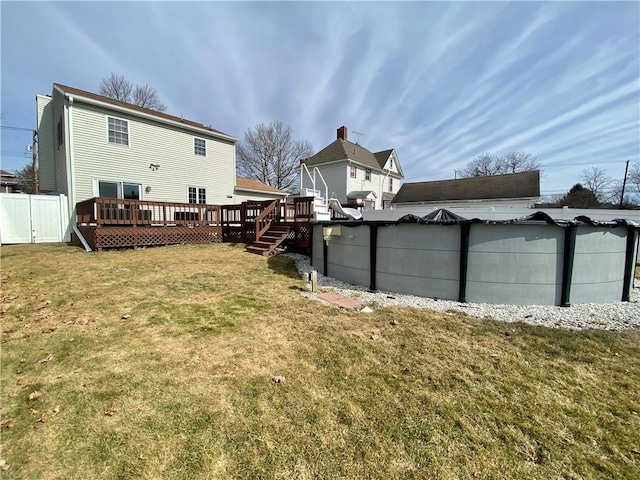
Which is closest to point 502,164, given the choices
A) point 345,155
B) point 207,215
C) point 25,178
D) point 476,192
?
point 476,192

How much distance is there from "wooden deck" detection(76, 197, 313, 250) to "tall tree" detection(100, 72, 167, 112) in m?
18.7

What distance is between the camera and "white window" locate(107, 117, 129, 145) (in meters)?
12.0

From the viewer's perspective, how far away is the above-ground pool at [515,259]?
16.6 feet

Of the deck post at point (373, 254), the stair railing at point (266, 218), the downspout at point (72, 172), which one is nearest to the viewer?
the deck post at point (373, 254)

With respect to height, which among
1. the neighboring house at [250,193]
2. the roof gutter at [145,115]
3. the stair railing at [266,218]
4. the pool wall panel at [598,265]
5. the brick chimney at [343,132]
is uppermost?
the brick chimney at [343,132]

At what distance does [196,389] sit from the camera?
251cm

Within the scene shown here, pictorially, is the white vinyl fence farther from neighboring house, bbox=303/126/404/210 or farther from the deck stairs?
neighboring house, bbox=303/126/404/210

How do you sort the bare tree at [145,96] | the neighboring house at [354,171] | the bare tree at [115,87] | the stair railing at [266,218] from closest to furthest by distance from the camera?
the stair railing at [266,218]
the neighboring house at [354,171]
the bare tree at [115,87]
the bare tree at [145,96]

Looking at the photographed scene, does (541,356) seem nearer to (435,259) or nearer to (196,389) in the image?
(435,259)

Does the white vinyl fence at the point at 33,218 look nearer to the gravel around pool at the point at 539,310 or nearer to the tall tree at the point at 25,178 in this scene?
the gravel around pool at the point at 539,310

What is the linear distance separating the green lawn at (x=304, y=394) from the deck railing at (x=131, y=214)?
5402 millimetres

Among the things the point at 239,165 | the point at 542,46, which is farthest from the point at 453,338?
the point at 239,165

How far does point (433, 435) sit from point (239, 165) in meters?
33.9

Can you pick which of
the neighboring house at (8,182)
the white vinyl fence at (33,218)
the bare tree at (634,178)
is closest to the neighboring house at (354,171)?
the white vinyl fence at (33,218)
